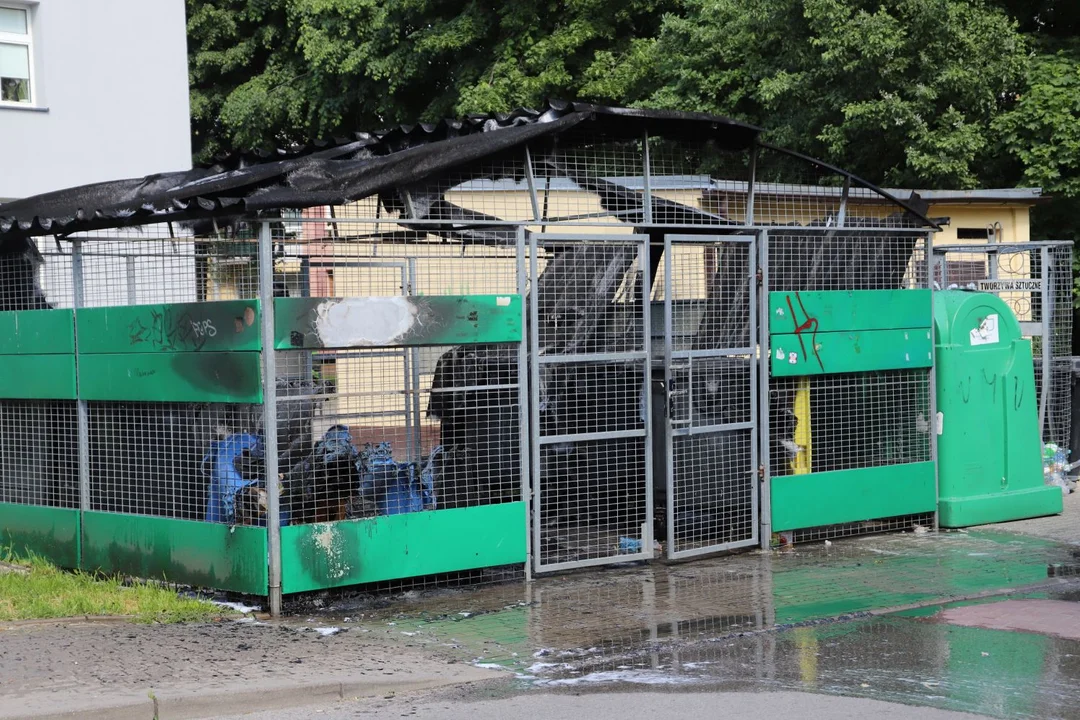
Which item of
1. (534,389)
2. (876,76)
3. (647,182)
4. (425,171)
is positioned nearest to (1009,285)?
(647,182)

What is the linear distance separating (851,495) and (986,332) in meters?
2.11

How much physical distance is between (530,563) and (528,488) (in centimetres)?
54

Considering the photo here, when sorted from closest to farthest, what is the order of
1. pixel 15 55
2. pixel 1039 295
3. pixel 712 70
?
1. pixel 1039 295
2. pixel 15 55
3. pixel 712 70

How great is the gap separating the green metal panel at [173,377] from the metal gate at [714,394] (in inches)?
127

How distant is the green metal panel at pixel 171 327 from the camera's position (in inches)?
302

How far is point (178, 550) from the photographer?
8.16 m

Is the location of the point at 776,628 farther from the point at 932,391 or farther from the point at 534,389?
the point at 932,391

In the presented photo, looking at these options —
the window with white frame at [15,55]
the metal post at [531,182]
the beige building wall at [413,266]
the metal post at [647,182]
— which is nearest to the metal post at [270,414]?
the beige building wall at [413,266]

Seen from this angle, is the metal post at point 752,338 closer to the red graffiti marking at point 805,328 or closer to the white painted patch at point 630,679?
the red graffiti marking at point 805,328

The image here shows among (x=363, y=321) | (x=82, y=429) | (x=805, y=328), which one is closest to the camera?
(x=363, y=321)

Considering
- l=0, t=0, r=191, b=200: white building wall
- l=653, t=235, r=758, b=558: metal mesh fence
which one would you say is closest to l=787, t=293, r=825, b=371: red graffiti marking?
l=653, t=235, r=758, b=558: metal mesh fence

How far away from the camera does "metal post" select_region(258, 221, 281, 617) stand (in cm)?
759

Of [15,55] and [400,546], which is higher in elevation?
[15,55]

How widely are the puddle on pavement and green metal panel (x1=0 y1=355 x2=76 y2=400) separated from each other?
2.49 metres
